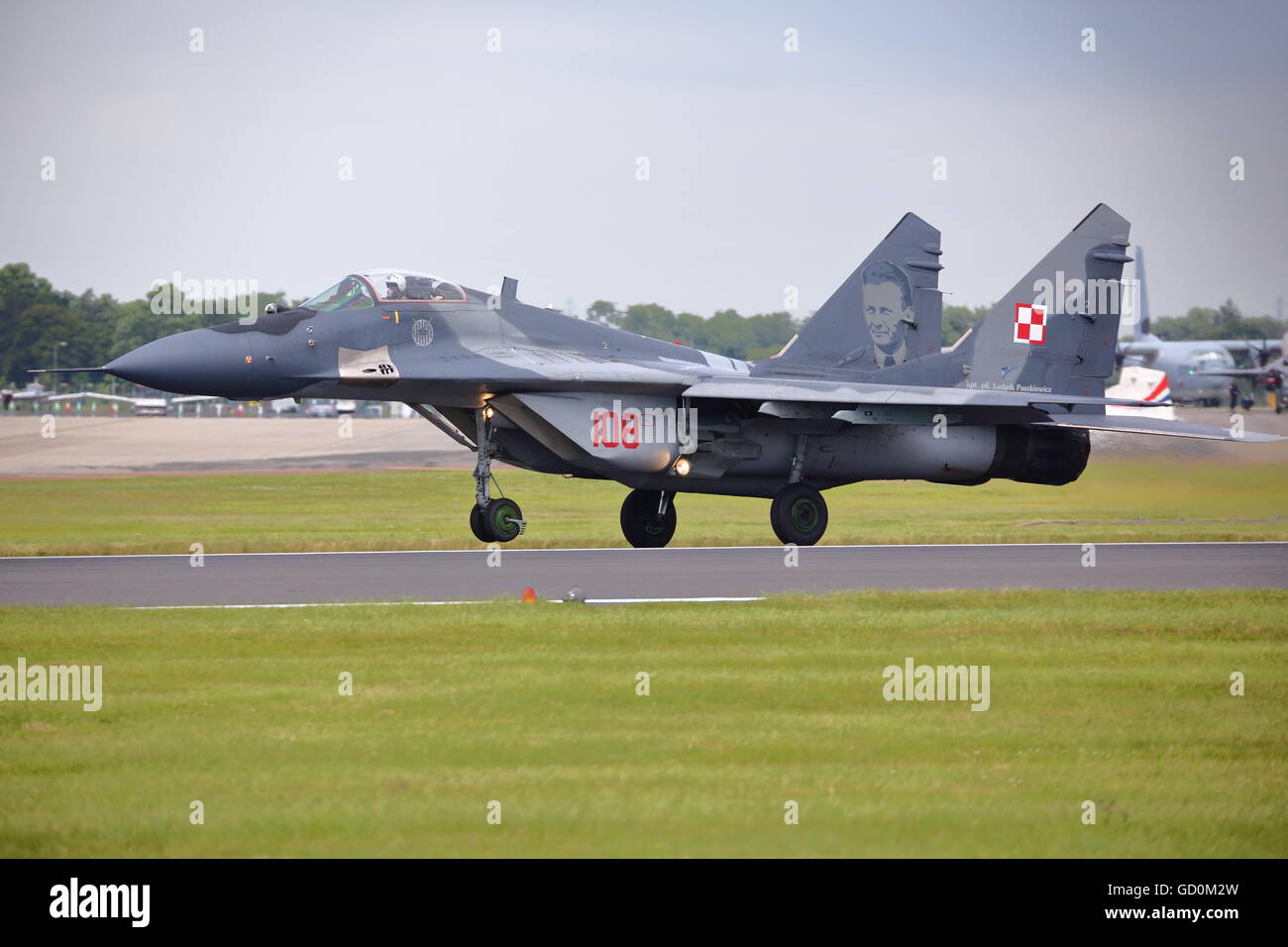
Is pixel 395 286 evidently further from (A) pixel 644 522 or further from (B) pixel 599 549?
(A) pixel 644 522

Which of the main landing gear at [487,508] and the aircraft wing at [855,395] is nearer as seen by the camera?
the main landing gear at [487,508]

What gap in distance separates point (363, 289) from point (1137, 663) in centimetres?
1156

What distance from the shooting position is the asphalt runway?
53.5ft

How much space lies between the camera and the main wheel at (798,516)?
2208cm

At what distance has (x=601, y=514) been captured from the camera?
3180cm

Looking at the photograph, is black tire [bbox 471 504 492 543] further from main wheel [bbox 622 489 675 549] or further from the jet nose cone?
the jet nose cone

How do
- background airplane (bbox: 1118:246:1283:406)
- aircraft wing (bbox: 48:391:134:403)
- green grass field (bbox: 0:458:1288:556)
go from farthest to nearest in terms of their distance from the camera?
background airplane (bbox: 1118:246:1283:406) < aircraft wing (bbox: 48:391:134:403) < green grass field (bbox: 0:458:1288:556)

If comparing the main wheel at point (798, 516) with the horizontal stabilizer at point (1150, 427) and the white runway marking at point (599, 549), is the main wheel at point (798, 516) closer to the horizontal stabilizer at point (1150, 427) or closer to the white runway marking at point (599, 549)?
the white runway marking at point (599, 549)

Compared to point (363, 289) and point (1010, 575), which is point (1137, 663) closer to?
point (1010, 575)

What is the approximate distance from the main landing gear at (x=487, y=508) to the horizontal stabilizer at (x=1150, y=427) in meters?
7.63

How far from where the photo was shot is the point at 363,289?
19.7 m

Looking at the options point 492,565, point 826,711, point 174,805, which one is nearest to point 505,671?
point 826,711

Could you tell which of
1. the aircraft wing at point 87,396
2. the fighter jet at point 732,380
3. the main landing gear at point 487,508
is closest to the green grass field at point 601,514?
the fighter jet at point 732,380

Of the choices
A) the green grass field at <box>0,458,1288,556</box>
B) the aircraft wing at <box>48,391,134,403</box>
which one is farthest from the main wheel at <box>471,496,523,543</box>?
the aircraft wing at <box>48,391,134,403</box>
